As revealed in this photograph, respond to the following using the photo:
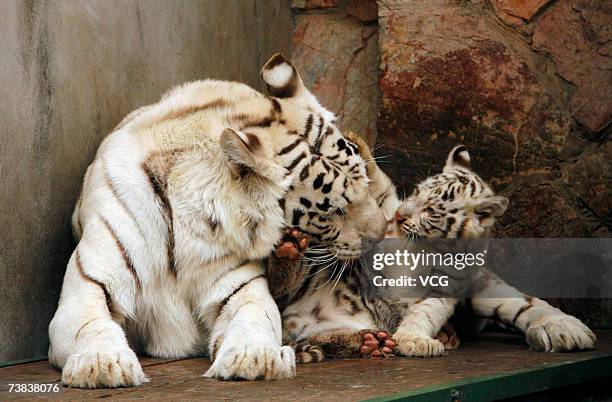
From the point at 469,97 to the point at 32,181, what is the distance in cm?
186

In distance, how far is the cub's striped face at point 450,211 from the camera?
3.53 m

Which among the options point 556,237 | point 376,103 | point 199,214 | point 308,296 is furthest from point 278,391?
point 376,103

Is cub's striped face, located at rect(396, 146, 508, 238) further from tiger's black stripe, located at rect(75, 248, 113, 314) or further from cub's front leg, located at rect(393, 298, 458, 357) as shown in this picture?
tiger's black stripe, located at rect(75, 248, 113, 314)

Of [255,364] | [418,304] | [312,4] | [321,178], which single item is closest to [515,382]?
[418,304]

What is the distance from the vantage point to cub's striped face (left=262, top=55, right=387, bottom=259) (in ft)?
10.0

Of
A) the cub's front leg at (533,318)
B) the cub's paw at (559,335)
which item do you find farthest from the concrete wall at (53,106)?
the cub's paw at (559,335)

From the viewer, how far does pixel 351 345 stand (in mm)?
3094

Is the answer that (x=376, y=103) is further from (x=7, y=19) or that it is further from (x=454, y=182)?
(x=7, y=19)

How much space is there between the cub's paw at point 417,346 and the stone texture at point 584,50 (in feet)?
4.61

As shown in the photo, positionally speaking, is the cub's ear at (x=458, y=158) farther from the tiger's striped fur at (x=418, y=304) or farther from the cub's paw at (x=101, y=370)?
the cub's paw at (x=101, y=370)

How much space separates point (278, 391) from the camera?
244cm

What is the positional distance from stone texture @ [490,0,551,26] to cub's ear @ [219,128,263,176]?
1.62 metres

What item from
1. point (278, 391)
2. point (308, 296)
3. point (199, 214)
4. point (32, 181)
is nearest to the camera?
point (278, 391)

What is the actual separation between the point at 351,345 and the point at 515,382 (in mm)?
558
